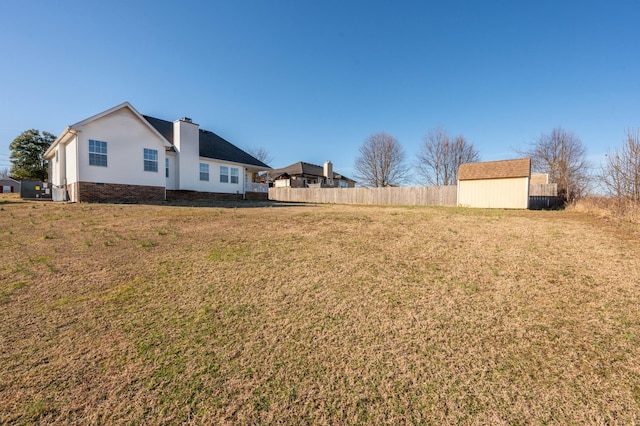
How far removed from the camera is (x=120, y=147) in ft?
50.5

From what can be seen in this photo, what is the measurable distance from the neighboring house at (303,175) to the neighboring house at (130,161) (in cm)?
2149

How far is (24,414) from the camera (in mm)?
2027

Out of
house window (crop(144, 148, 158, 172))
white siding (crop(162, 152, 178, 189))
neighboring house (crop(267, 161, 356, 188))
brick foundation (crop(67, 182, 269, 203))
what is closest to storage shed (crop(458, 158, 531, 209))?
white siding (crop(162, 152, 178, 189))

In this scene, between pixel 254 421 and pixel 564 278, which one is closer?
pixel 254 421

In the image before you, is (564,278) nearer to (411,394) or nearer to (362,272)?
(362,272)

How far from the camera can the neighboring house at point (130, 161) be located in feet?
47.2

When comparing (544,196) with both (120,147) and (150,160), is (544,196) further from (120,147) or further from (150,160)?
(120,147)

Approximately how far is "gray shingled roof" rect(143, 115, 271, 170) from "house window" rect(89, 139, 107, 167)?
464 centimetres

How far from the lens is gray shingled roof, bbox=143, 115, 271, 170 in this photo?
19703 millimetres

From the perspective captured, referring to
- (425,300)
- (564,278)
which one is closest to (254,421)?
(425,300)

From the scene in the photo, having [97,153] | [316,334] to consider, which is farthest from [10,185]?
[316,334]

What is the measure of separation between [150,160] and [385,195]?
17.8 m

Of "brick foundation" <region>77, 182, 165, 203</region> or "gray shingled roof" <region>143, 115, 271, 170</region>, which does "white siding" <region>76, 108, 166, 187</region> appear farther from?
"gray shingled roof" <region>143, 115, 271, 170</region>

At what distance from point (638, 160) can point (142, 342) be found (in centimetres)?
1577
